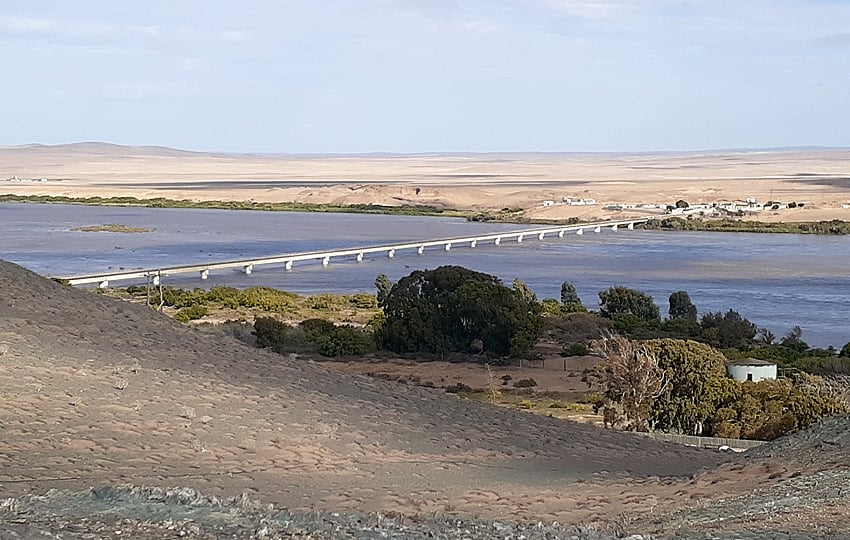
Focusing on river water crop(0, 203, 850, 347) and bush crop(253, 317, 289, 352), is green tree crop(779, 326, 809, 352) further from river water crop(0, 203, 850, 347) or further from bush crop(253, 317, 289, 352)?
Answer: bush crop(253, 317, 289, 352)

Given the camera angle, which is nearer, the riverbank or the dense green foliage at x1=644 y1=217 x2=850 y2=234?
the dense green foliage at x1=644 y1=217 x2=850 y2=234

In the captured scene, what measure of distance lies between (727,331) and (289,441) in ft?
72.1

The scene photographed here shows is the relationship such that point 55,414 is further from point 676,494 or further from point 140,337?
point 676,494

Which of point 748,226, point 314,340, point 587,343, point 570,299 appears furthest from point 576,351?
point 748,226

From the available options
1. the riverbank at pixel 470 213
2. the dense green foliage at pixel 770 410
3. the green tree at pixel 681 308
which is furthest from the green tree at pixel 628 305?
the riverbank at pixel 470 213

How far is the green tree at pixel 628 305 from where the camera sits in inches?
1478

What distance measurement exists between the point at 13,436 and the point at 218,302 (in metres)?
29.7

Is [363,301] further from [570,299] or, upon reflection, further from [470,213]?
[470,213]

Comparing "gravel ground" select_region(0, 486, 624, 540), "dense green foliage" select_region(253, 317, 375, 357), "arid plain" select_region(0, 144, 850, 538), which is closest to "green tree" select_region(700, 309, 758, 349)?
"dense green foliage" select_region(253, 317, 375, 357)

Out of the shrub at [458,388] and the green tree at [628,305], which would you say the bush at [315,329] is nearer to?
the shrub at [458,388]

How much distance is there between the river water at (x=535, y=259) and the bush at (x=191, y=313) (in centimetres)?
990

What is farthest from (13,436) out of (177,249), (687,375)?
(177,249)

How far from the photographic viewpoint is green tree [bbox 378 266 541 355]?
92.9 feet

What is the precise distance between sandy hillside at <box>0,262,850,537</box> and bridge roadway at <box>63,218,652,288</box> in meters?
25.5
